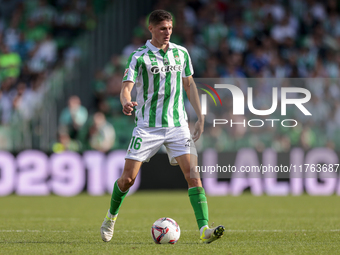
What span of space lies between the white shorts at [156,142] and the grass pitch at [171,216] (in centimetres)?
82

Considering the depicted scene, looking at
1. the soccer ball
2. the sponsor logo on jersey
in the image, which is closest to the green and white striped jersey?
the sponsor logo on jersey

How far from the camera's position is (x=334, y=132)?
468 inches

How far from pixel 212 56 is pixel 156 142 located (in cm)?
935

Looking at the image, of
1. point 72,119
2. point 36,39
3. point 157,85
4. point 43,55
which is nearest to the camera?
point 157,85

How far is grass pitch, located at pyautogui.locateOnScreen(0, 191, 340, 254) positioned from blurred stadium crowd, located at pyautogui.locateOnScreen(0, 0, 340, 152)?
132 cm

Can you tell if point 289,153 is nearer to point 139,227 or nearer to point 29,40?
point 139,227

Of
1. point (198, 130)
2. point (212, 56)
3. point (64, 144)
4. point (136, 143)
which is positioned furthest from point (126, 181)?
point (212, 56)

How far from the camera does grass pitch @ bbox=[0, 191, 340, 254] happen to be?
199 inches

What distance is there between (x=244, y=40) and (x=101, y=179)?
5361 millimetres

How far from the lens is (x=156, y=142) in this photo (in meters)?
5.44

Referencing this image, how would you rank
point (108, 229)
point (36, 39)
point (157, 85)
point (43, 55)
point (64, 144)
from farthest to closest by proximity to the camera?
1. point (36, 39)
2. point (43, 55)
3. point (64, 144)
4. point (108, 229)
5. point (157, 85)

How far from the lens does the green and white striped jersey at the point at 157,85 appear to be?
5414 mm

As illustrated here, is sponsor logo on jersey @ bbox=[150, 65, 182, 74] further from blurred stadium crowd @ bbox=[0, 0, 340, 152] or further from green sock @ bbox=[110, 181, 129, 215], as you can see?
blurred stadium crowd @ bbox=[0, 0, 340, 152]

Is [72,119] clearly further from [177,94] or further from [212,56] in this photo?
[177,94]
